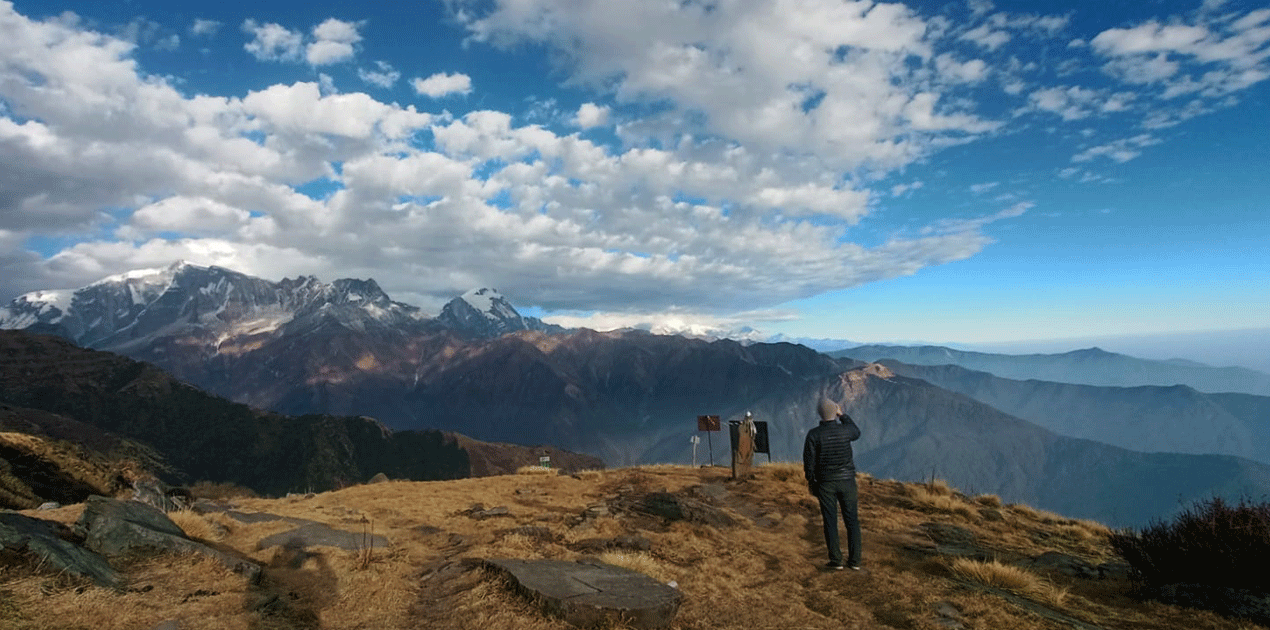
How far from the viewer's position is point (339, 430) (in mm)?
199125

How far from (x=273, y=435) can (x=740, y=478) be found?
671 ft

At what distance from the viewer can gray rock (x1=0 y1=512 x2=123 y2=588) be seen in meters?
7.00

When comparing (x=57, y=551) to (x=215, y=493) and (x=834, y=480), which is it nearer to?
(x=834, y=480)

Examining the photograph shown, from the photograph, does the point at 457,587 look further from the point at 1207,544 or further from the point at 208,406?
the point at 208,406

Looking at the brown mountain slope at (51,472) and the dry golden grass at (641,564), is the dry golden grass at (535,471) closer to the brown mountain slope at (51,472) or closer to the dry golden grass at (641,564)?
the dry golden grass at (641,564)

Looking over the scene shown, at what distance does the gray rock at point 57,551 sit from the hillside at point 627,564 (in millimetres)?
268

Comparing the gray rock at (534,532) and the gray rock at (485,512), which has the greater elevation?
the gray rock at (534,532)

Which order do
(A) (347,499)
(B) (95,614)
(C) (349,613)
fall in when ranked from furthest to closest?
(A) (347,499) < (C) (349,613) < (B) (95,614)

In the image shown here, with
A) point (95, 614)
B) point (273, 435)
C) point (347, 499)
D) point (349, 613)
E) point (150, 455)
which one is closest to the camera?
point (95, 614)

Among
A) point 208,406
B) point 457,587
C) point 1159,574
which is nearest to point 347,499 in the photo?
point 457,587

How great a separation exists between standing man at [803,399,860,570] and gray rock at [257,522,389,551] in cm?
800

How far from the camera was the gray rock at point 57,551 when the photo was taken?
7.00 m

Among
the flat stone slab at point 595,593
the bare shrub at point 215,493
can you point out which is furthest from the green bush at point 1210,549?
the bare shrub at point 215,493

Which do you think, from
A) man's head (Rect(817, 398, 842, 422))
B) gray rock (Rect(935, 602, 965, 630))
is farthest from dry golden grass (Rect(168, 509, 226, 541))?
gray rock (Rect(935, 602, 965, 630))
